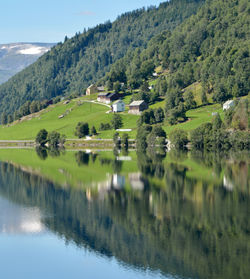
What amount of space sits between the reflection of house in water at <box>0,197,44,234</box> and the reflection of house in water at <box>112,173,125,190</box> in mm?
17721

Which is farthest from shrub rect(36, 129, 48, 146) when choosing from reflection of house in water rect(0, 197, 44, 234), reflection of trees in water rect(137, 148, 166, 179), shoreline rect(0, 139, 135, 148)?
reflection of house in water rect(0, 197, 44, 234)

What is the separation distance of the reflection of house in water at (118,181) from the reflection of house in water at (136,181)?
154cm

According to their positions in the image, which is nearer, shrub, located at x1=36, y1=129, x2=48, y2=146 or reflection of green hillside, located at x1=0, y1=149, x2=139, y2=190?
reflection of green hillside, located at x1=0, y1=149, x2=139, y2=190

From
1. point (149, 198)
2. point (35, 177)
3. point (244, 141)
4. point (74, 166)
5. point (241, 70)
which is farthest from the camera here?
point (241, 70)

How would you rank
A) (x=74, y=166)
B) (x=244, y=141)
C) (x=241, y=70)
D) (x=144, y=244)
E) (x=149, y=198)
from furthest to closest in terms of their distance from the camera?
(x=241, y=70)
(x=244, y=141)
(x=74, y=166)
(x=149, y=198)
(x=144, y=244)

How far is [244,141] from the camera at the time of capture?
457ft

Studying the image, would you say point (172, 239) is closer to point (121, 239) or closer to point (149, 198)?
point (121, 239)

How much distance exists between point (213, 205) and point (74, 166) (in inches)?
1971

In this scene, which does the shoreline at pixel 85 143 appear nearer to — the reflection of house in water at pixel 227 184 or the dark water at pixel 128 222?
the dark water at pixel 128 222

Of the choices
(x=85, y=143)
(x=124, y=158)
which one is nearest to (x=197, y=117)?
(x=85, y=143)

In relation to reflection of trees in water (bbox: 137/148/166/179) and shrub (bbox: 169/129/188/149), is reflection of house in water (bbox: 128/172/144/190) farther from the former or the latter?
shrub (bbox: 169/129/188/149)

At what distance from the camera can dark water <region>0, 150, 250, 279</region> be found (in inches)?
1834

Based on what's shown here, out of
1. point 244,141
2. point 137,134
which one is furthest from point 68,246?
point 137,134

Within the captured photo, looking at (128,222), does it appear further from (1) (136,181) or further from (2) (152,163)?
(2) (152,163)
